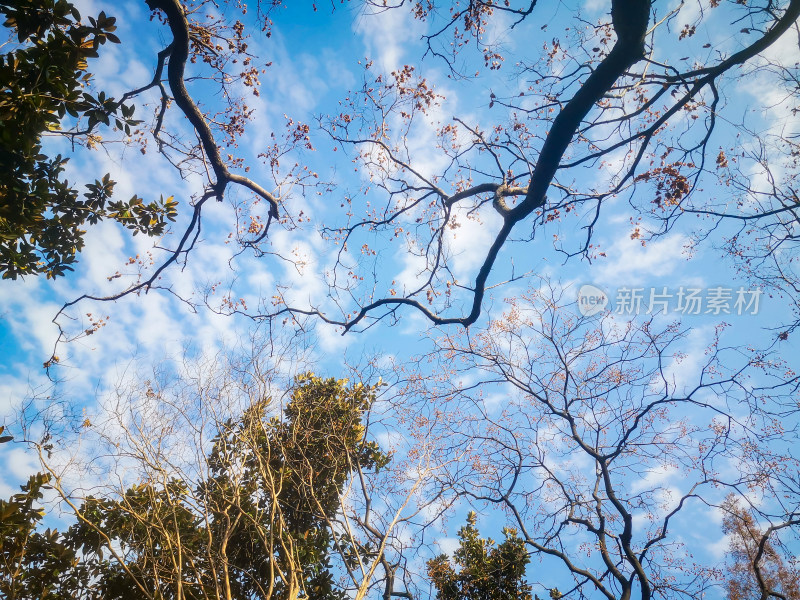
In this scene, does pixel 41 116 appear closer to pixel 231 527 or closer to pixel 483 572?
pixel 231 527

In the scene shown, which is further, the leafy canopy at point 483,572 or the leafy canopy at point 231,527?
the leafy canopy at point 483,572

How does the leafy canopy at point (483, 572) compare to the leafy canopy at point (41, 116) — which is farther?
the leafy canopy at point (483, 572)

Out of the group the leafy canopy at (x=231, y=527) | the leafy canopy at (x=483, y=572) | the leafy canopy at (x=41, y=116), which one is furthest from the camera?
the leafy canopy at (x=483, y=572)

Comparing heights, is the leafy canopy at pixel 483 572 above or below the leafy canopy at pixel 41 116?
below

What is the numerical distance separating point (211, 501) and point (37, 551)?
2.63 meters

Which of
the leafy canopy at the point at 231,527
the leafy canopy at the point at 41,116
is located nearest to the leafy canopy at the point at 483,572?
the leafy canopy at the point at 231,527

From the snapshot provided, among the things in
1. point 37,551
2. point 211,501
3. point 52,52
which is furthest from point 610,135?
point 37,551

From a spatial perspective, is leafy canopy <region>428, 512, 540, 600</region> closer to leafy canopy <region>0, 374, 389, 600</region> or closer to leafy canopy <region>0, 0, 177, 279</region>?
leafy canopy <region>0, 374, 389, 600</region>

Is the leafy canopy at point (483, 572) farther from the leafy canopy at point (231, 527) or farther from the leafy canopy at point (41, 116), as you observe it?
the leafy canopy at point (41, 116)

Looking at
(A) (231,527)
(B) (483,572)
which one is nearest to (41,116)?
(A) (231,527)

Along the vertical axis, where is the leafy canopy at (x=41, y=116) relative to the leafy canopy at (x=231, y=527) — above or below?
above

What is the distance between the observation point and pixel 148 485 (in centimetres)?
656

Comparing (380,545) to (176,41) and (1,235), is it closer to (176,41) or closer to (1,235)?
(1,235)

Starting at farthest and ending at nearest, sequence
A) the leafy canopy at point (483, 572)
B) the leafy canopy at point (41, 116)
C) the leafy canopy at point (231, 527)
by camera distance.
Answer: the leafy canopy at point (483, 572), the leafy canopy at point (231, 527), the leafy canopy at point (41, 116)
